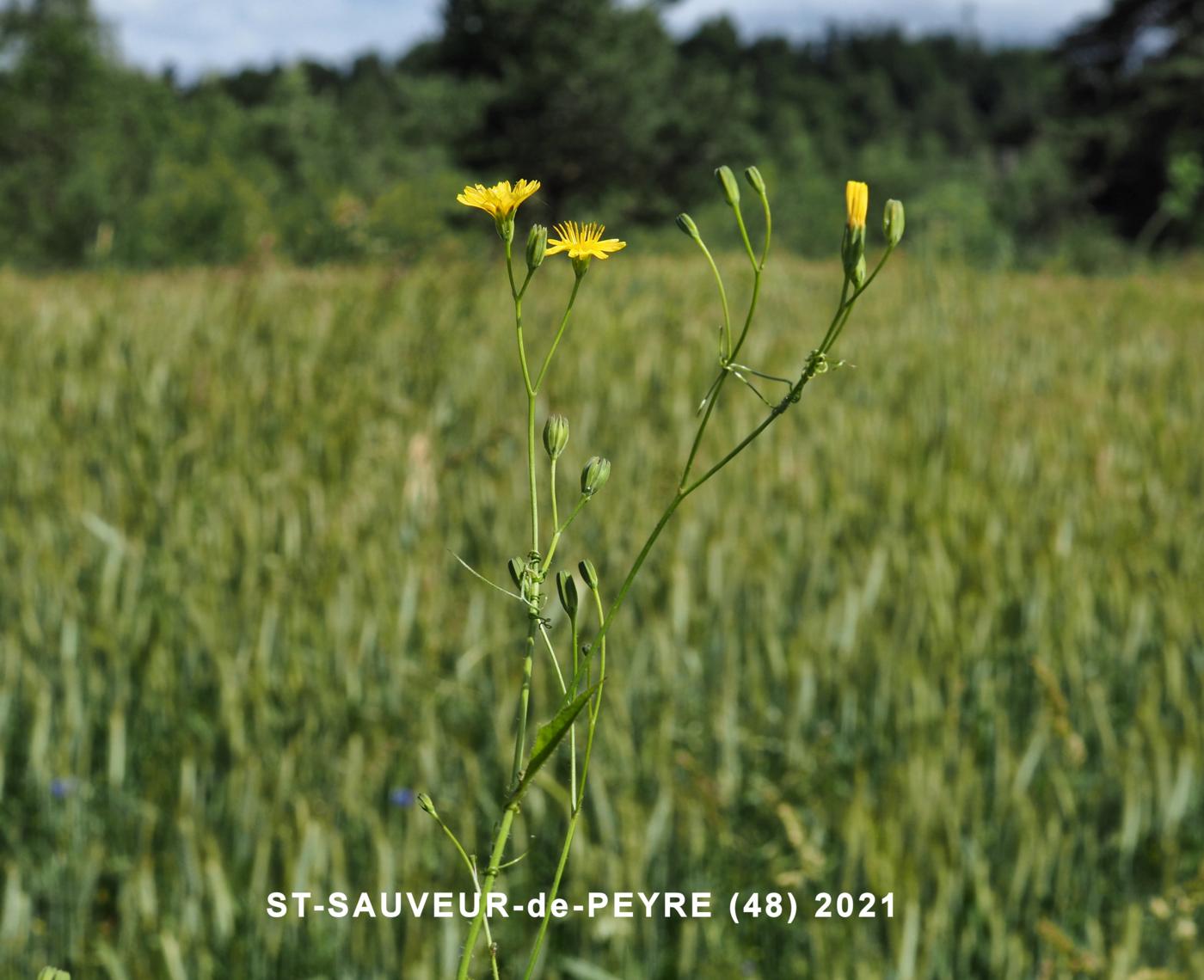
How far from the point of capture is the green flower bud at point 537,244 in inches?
10.7

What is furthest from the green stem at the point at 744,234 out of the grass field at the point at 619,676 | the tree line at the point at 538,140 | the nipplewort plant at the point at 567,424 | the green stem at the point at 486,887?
the tree line at the point at 538,140

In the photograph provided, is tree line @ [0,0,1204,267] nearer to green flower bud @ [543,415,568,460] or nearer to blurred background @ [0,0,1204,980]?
blurred background @ [0,0,1204,980]

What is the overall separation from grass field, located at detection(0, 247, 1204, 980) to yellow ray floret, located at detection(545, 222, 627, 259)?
0.74 meters

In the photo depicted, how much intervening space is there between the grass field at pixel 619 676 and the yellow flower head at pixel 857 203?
29.6 inches

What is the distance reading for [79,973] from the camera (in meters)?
1.06

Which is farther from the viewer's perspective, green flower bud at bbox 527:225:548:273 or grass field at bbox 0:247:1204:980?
grass field at bbox 0:247:1204:980

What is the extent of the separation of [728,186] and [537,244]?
2.0 inches

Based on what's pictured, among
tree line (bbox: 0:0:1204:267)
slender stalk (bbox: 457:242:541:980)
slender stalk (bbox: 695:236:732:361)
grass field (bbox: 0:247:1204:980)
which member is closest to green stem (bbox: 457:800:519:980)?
slender stalk (bbox: 457:242:541:980)

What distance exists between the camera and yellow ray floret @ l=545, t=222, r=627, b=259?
24cm

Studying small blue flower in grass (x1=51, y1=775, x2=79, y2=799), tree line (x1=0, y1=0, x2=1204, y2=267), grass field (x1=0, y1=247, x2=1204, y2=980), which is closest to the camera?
grass field (x1=0, y1=247, x2=1204, y2=980)

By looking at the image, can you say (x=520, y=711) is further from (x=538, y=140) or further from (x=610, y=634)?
(x=538, y=140)

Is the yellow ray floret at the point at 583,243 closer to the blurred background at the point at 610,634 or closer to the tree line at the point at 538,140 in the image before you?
the blurred background at the point at 610,634

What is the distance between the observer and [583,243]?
0.85ft

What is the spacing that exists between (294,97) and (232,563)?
1532 inches
